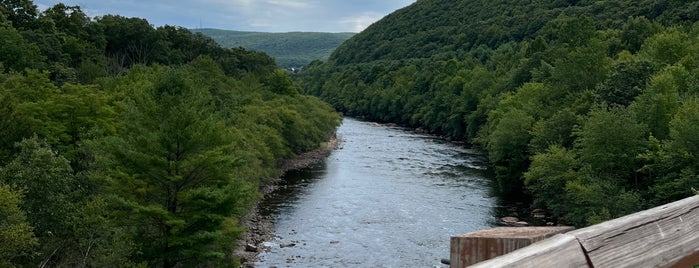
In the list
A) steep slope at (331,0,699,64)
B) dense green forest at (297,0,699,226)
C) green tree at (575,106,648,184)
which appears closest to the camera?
dense green forest at (297,0,699,226)

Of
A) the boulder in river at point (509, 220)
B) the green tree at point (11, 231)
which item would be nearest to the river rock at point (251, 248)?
the green tree at point (11, 231)

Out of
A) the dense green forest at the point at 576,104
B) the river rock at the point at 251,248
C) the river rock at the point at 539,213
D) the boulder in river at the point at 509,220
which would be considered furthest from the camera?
the river rock at the point at 539,213

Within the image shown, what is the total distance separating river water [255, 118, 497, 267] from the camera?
2419 centimetres

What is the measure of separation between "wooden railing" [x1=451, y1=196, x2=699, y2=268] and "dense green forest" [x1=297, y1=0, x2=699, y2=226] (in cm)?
2238

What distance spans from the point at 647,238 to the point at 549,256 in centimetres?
55

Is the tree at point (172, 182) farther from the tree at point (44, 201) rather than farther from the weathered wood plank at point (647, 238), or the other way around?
the weathered wood plank at point (647, 238)

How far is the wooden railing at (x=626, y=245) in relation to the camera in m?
1.71

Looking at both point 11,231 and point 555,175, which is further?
point 555,175

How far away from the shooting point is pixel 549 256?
67.9 inches

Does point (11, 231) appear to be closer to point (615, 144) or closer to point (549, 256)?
point (549, 256)

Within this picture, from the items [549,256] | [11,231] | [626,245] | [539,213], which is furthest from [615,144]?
[549,256]

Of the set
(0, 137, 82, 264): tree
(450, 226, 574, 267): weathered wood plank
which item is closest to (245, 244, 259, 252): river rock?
(0, 137, 82, 264): tree

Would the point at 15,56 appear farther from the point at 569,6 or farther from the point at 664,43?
the point at 569,6

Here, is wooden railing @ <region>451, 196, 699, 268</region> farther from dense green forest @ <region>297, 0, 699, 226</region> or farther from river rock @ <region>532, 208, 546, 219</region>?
river rock @ <region>532, 208, 546, 219</region>
